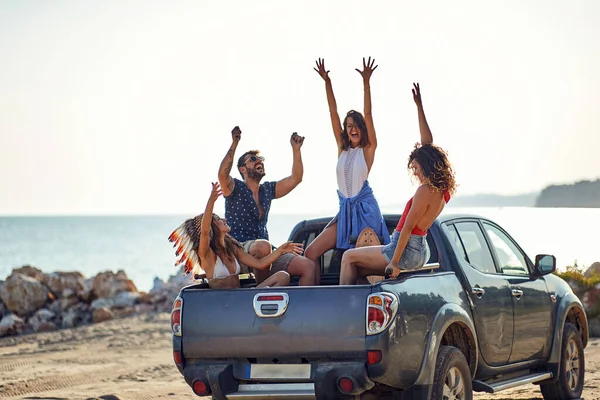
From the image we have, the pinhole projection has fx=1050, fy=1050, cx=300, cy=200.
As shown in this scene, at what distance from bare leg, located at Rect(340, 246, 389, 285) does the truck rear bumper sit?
1.04 m

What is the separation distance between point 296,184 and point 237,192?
70 centimetres

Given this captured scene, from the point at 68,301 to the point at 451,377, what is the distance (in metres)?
16.3

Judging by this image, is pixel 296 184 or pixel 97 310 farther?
pixel 97 310

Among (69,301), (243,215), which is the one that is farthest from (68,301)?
(243,215)

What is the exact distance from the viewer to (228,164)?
29.7 ft

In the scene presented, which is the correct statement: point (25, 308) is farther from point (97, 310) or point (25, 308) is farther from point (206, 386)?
point (206, 386)

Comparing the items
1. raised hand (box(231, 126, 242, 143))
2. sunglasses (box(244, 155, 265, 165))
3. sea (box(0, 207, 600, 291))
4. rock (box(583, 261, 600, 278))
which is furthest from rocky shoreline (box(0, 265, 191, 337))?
sea (box(0, 207, 600, 291))

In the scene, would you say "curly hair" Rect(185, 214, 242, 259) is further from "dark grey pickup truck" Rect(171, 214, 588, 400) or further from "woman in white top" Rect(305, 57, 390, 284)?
"woman in white top" Rect(305, 57, 390, 284)

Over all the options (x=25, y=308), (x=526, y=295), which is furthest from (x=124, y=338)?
(x=526, y=295)

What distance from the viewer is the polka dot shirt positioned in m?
9.15

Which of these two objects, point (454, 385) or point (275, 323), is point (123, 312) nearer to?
point (454, 385)

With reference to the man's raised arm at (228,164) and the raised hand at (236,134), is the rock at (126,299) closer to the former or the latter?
the man's raised arm at (228,164)

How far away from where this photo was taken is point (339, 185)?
29.2ft

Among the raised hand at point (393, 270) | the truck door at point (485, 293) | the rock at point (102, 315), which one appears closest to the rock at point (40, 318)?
the rock at point (102, 315)
